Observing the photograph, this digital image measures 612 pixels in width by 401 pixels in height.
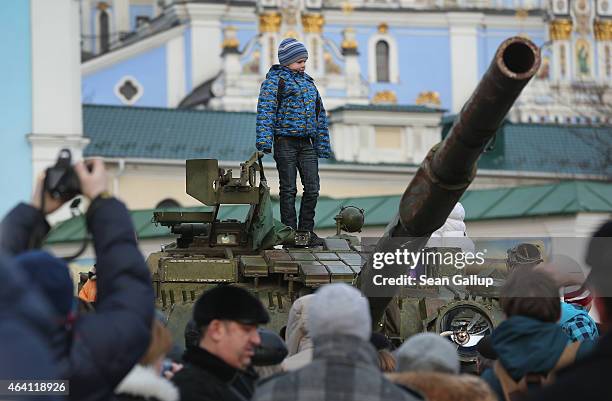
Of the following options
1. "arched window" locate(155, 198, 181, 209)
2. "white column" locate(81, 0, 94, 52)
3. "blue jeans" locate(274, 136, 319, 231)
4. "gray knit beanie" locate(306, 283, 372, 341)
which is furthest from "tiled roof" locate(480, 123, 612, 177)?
"gray knit beanie" locate(306, 283, 372, 341)

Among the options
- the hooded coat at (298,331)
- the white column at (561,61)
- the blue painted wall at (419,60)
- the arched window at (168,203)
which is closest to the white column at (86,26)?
the blue painted wall at (419,60)

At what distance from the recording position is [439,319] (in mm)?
13305

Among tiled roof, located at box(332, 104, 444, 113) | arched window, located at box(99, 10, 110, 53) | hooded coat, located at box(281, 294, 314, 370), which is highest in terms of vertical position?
arched window, located at box(99, 10, 110, 53)

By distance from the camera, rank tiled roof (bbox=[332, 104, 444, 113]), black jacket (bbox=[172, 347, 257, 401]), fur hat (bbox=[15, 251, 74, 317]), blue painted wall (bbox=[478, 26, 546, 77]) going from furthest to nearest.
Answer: blue painted wall (bbox=[478, 26, 546, 77]) → tiled roof (bbox=[332, 104, 444, 113]) → black jacket (bbox=[172, 347, 257, 401]) → fur hat (bbox=[15, 251, 74, 317])

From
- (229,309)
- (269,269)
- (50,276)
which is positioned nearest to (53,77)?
(269,269)

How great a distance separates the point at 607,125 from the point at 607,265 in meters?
46.7

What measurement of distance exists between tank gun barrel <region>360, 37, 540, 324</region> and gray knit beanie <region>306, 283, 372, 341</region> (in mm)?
1678

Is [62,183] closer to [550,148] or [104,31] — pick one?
[550,148]

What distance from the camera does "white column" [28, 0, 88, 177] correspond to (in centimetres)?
4322

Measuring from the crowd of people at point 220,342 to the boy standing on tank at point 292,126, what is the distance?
5.43 meters

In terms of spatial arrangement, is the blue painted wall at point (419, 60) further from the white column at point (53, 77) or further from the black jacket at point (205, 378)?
the black jacket at point (205, 378)

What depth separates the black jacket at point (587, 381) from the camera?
6.38 meters

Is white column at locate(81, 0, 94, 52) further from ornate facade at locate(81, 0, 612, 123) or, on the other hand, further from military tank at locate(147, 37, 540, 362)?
military tank at locate(147, 37, 540, 362)

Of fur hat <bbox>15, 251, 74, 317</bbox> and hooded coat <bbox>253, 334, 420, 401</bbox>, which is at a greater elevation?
fur hat <bbox>15, 251, 74, 317</bbox>
